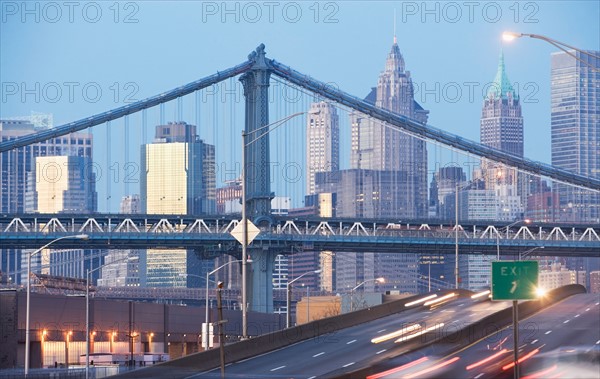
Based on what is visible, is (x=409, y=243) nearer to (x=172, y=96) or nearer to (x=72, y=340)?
(x=172, y=96)

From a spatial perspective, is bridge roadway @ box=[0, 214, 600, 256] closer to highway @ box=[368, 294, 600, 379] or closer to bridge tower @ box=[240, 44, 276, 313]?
bridge tower @ box=[240, 44, 276, 313]

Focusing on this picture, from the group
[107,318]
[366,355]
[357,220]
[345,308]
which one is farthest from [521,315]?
[357,220]

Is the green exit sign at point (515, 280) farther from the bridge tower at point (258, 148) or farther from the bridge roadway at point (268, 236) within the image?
the bridge tower at point (258, 148)

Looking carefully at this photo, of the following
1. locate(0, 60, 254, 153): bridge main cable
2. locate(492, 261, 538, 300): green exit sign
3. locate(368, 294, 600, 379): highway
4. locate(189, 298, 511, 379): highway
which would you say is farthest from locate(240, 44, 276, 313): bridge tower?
locate(492, 261, 538, 300): green exit sign

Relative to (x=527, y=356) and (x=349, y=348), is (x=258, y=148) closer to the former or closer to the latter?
(x=349, y=348)

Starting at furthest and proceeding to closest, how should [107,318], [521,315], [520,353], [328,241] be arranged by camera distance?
[328,241]
[107,318]
[521,315]
[520,353]

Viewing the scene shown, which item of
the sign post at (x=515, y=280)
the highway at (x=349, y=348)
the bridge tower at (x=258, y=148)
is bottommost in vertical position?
the highway at (x=349, y=348)

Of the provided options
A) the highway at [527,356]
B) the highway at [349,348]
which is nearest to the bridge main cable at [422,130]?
the highway at [349,348]
